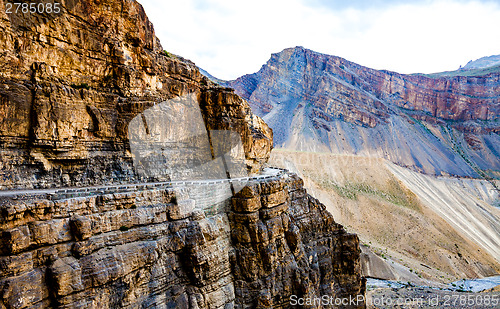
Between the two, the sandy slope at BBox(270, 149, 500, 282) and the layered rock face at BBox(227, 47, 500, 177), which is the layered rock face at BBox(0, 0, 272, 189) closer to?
the sandy slope at BBox(270, 149, 500, 282)

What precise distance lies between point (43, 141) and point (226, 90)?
41.2 ft

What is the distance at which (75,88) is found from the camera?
49.1ft

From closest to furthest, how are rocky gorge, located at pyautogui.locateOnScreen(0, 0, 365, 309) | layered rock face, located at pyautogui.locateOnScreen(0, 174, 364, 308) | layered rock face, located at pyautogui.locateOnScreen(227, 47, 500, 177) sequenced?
layered rock face, located at pyautogui.locateOnScreen(0, 174, 364, 308)
rocky gorge, located at pyautogui.locateOnScreen(0, 0, 365, 309)
layered rock face, located at pyautogui.locateOnScreen(227, 47, 500, 177)

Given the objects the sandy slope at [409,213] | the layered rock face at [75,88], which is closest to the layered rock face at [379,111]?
the sandy slope at [409,213]

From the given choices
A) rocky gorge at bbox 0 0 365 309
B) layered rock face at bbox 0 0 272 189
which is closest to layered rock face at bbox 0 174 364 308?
rocky gorge at bbox 0 0 365 309

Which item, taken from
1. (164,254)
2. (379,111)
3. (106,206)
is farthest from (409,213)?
(379,111)

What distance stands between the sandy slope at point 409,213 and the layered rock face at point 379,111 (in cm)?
1807

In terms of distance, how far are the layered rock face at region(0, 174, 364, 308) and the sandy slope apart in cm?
2725

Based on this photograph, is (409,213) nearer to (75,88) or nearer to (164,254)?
(164,254)

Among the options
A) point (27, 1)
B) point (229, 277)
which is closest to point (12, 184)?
point (27, 1)

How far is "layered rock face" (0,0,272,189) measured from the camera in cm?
1294

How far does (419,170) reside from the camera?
90.4 m

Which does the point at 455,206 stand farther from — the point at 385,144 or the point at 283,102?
the point at 283,102

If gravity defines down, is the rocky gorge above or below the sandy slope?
above
